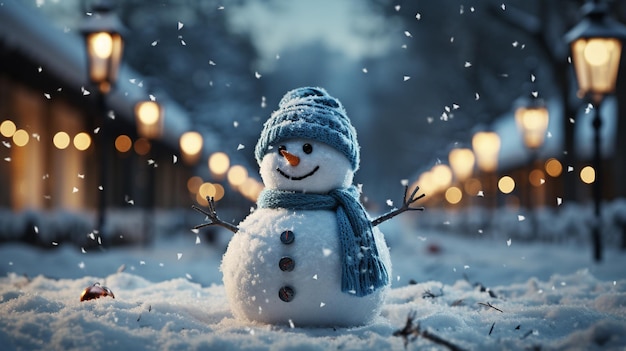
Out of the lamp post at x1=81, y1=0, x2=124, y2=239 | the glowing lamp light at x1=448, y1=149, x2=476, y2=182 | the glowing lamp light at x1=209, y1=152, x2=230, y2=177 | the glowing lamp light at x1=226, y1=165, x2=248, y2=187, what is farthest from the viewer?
the glowing lamp light at x1=226, y1=165, x2=248, y2=187

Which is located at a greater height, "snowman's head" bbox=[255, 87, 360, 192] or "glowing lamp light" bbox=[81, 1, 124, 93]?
"glowing lamp light" bbox=[81, 1, 124, 93]

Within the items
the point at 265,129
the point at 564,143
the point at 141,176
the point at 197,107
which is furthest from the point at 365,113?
the point at 265,129

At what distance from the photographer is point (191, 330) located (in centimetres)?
482

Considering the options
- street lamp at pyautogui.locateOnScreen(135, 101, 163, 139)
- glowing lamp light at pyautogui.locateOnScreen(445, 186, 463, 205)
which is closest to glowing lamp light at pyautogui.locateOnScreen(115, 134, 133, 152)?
street lamp at pyautogui.locateOnScreen(135, 101, 163, 139)

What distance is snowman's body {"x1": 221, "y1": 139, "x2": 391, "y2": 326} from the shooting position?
16.7 feet

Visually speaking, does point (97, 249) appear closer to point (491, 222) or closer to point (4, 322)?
point (4, 322)

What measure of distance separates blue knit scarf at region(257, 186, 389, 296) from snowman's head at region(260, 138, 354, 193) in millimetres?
60

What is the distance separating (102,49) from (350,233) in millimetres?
7687

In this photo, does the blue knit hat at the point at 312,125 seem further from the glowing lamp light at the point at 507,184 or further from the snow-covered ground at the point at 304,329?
the glowing lamp light at the point at 507,184

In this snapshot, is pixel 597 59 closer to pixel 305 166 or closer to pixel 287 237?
pixel 305 166

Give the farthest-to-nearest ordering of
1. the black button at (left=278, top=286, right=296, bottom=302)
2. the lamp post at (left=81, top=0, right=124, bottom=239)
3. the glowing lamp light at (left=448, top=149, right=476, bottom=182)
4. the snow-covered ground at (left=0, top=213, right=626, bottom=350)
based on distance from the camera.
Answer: the glowing lamp light at (left=448, top=149, right=476, bottom=182) → the lamp post at (left=81, top=0, right=124, bottom=239) → the black button at (left=278, top=286, right=296, bottom=302) → the snow-covered ground at (left=0, top=213, right=626, bottom=350)

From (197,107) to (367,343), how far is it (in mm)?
36794

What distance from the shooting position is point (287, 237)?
516cm

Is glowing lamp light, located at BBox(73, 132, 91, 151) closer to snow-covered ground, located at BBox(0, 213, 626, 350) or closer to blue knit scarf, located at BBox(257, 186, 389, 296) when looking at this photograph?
snow-covered ground, located at BBox(0, 213, 626, 350)
